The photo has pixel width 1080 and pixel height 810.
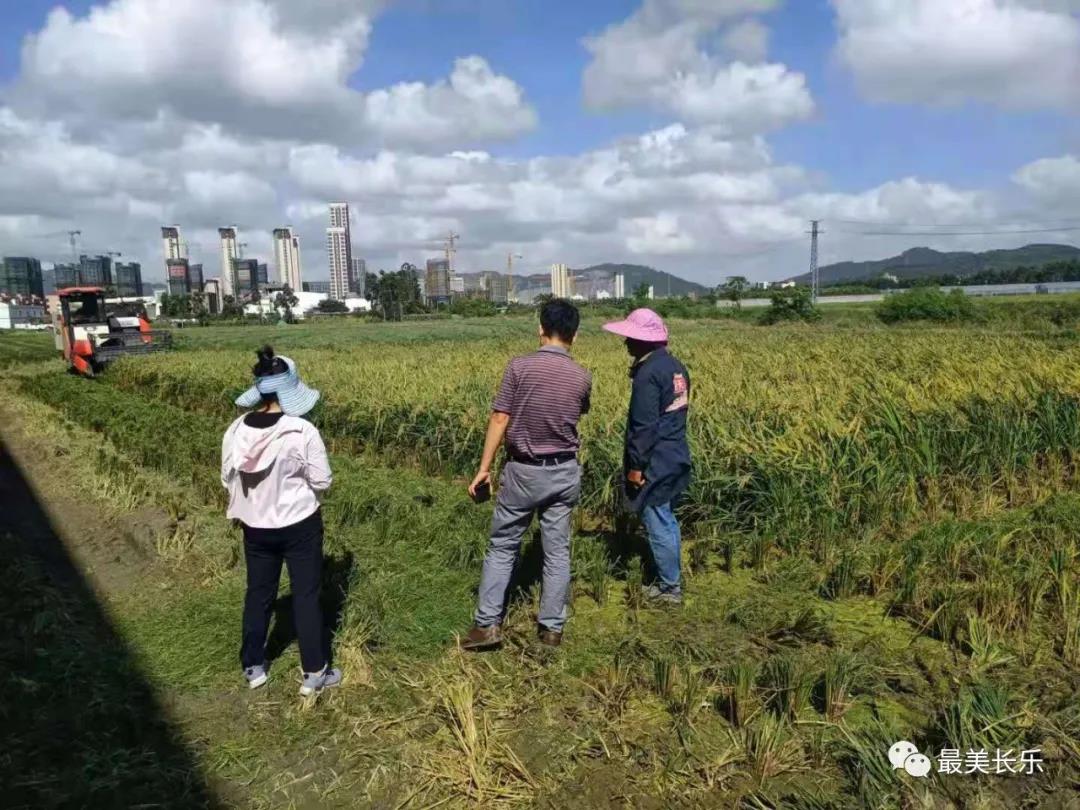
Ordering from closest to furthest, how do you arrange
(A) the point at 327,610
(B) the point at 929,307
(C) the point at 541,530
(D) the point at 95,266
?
(C) the point at 541,530 < (A) the point at 327,610 < (B) the point at 929,307 < (D) the point at 95,266

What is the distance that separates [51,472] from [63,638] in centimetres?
569

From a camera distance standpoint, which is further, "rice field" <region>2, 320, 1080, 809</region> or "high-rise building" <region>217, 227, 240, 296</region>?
"high-rise building" <region>217, 227, 240, 296</region>

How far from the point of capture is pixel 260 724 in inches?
128

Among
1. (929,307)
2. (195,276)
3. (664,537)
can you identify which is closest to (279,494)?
(664,537)

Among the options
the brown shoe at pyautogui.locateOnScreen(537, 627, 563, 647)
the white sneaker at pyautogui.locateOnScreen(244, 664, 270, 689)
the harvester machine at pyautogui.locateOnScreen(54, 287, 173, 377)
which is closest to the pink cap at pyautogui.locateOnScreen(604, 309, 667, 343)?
the brown shoe at pyautogui.locateOnScreen(537, 627, 563, 647)

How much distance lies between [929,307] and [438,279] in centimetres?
13961

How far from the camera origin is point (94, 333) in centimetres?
1903

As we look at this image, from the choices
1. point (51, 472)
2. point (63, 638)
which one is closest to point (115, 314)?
point (51, 472)

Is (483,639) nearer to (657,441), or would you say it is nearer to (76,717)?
(657,441)

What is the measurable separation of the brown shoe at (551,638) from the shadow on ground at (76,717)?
1708 mm

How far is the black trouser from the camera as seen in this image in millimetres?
3381

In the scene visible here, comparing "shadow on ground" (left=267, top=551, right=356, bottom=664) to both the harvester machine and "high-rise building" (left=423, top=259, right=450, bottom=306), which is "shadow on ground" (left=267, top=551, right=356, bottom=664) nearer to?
the harvester machine

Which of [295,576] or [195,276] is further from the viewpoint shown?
[195,276]

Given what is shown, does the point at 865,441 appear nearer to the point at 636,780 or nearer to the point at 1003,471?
the point at 1003,471
